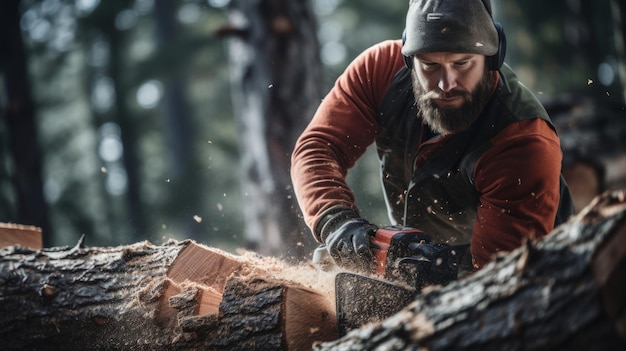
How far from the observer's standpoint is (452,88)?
2.72 metres

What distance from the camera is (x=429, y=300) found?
1.75 m

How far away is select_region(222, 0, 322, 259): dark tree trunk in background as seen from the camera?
17.4 feet

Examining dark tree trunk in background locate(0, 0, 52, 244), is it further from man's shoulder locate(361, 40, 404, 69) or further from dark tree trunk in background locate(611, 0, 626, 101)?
dark tree trunk in background locate(611, 0, 626, 101)

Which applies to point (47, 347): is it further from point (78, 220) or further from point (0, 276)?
point (78, 220)

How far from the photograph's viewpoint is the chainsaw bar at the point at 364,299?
2.32 metres

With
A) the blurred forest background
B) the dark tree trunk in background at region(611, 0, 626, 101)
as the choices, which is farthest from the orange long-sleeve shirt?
the dark tree trunk in background at region(611, 0, 626, 101)

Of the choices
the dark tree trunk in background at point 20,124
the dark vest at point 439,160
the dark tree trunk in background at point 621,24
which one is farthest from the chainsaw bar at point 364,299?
the dark tree trunk in background at point 20,124

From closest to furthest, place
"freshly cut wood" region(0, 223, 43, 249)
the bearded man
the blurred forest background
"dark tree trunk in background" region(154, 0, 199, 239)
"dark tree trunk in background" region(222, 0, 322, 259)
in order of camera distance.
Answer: the bearded man → "freshly cut wood" region(0, 223, 43, 249) → "dark tree trunk in background" region(222, 0, 322, 259) → the blurred forest background → "dark tree trunk in background" region(154, 0, 199, 239)

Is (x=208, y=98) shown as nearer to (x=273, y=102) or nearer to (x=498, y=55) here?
(x=273, y=102)

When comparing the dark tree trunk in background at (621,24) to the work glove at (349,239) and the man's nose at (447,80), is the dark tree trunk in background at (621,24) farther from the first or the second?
the work glove at (349,239)

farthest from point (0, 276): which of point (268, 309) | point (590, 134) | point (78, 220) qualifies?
point (78, 220)

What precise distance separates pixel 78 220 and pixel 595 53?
31.1 feet

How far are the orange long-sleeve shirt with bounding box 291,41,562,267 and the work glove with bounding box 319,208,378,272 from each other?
0.10m

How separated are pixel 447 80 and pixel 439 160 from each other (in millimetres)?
404
